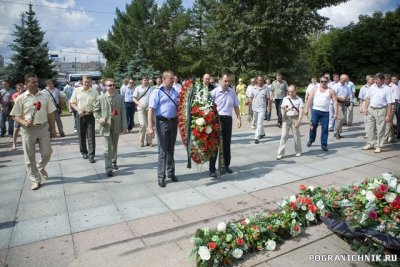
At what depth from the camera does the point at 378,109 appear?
26.0ft

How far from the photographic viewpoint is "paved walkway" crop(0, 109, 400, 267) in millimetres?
3510

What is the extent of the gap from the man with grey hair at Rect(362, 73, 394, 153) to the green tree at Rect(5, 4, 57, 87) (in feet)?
65.3

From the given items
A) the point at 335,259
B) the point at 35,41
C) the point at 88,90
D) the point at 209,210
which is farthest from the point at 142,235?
the point at 35,41

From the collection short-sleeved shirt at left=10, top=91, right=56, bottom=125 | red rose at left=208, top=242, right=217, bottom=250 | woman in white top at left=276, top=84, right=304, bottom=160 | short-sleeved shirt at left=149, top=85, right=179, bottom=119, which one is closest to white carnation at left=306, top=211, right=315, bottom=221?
red rose at left=208, top=242, right=217, bottom=250

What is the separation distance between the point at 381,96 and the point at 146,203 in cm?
659

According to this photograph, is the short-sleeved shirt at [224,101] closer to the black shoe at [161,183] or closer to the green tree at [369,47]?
the black shoe at [161,183]

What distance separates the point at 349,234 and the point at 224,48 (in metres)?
23.4

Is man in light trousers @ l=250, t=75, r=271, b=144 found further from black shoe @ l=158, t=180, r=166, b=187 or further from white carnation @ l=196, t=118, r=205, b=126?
black shoe @ l=158, t=180, r=166, b=187

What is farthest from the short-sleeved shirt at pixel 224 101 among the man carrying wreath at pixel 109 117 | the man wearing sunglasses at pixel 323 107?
the man wearing sunglasses at pixel 323 107

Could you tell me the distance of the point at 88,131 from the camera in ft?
24.2

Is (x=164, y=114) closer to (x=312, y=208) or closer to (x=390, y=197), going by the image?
(x=312, y=208)

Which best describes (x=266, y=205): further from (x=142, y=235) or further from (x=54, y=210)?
(x=54, y=210)

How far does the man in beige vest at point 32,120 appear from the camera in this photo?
5.55 m

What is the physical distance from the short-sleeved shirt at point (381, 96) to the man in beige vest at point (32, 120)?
25.5ft
